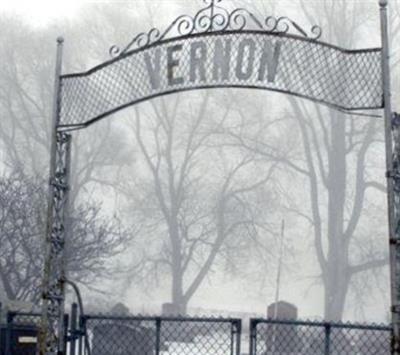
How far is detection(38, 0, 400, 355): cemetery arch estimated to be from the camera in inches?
358

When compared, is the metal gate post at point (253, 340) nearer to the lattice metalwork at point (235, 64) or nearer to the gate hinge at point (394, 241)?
the gate hinge at point (394, 241)

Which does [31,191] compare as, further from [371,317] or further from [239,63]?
[371,317]

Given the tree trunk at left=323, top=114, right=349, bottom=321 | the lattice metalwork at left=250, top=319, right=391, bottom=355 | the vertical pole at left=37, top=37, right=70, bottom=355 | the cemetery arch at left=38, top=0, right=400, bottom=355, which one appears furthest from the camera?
the tree trunk at left=323, top=114, right=349, bottom=321

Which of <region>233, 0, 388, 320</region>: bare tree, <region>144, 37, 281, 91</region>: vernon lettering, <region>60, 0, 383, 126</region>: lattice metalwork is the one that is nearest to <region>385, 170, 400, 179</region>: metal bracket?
<region>60, 0, 383, 126</region>: lattice metalwork

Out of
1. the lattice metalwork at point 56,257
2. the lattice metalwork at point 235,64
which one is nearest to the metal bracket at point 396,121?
the lattice metalwork at point 235,64

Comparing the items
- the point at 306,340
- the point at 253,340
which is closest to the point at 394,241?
the point at 253,340

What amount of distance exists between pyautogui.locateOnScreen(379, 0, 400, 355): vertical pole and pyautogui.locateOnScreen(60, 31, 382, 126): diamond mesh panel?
29cm

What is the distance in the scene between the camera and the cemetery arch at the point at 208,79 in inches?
358

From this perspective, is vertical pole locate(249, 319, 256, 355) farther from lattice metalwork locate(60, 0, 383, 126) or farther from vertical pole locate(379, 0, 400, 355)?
lattice metalwork locate(60, 0, 383, 126)

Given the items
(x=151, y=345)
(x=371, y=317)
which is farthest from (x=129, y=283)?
(x=151, y=345)

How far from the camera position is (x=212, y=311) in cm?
4591

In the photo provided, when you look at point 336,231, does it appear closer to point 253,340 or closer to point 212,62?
point 253,340

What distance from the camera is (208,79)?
966 centimetres

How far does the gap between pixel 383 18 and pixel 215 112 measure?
34.2 metres
